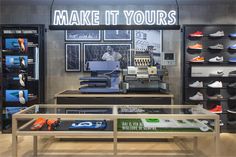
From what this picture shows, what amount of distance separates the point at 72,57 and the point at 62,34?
0.59 m

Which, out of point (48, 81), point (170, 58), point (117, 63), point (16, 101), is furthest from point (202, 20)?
point (16, 101)

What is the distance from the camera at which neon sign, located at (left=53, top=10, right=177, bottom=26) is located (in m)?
5.45

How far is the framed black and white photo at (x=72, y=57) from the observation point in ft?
18.9

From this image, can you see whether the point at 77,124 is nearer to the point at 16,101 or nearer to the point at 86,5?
the point at 16,101

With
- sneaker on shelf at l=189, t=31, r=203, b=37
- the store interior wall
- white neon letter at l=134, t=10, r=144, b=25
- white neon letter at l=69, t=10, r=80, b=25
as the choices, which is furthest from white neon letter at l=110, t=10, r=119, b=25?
sneaker on shelf at l=189, t=31, r=203, b=37

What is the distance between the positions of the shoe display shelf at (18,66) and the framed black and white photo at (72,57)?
0.59 m

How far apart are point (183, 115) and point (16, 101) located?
396cm

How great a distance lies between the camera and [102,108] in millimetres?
3564

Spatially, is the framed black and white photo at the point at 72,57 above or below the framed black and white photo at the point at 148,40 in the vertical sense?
below

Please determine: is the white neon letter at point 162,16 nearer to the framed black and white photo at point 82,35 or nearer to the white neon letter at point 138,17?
the white neon letter at point 138,17

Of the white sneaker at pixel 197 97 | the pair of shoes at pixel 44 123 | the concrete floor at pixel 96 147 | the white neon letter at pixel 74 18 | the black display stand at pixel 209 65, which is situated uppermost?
the white neon letter at pixel 74 18

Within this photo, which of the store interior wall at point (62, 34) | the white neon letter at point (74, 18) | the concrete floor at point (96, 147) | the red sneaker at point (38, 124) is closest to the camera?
the red sneaker at point (38, 124)

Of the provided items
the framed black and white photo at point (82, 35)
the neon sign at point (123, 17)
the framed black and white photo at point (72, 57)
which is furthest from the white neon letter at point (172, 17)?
the framed black and white photo at point (72, 57)

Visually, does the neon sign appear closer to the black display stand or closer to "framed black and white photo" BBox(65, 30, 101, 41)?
"framed black and white photo" BBox(65, 30, 101, 41)
